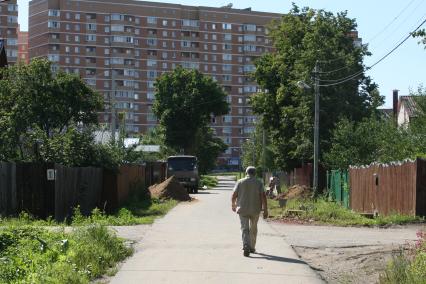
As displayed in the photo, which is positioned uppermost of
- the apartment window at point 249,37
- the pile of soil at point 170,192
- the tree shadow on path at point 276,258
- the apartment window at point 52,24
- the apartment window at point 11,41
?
the apartment window at point 249,37

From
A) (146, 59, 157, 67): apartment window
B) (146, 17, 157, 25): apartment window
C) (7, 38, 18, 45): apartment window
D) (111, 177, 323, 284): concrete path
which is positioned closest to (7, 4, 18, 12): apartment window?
(7, 38, 18, 45): apartment window

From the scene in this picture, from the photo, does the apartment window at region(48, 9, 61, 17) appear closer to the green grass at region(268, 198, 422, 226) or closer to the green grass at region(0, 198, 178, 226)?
Answer: the green grass at region(0, 198, 178, 226)

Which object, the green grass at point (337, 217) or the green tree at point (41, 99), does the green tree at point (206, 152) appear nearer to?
the green tree at point (41, 99)

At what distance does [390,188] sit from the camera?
21969 millimetres

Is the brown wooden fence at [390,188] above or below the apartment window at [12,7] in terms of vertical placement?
below

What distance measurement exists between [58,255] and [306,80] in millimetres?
26881

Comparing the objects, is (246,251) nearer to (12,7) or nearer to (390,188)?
(390,188)

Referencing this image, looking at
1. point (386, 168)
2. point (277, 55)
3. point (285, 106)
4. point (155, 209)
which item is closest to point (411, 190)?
point (386, 168)

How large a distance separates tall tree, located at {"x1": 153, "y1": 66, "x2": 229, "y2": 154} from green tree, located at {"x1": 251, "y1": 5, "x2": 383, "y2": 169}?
31.6 meters

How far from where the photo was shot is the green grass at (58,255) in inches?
337

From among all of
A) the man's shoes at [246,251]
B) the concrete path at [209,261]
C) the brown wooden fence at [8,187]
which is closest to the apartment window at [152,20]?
the brown wooden fence at [8,187]

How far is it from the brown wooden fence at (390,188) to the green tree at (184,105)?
52131 millimetres

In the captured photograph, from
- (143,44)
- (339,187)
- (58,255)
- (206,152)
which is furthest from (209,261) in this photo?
(143,44)

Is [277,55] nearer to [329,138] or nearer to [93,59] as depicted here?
[329,138]
